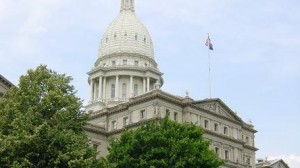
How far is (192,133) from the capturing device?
62.5 meters

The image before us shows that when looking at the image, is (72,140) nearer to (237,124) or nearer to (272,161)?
(237,124)

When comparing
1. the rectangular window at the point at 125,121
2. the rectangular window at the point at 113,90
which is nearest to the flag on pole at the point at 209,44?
the rectangular window at the point at 125,121

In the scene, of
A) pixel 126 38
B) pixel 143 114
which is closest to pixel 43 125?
pixel 143 114

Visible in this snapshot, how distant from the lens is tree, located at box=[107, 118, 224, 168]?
58219mm

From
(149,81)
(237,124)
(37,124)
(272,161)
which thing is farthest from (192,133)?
(272,161)

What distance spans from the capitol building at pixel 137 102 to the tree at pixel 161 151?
8001mm

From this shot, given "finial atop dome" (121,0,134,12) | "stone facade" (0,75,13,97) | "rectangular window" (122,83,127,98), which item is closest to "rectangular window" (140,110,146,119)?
"stone facade" (0,75,13,97)

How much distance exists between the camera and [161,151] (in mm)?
58750

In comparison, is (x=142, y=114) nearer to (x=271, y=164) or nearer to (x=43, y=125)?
(x=271, y=164)

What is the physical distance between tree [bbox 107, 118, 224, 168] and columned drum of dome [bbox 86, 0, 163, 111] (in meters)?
48.8

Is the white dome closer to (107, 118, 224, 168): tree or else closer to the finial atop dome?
the finial atop dome

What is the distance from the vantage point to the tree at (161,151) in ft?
191

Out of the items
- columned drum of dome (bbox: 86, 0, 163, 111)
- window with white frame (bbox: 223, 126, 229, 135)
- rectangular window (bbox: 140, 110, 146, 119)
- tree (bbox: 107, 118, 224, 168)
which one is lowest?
tree (bbox: 107, 118, 224, 168)

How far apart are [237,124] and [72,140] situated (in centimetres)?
5473
